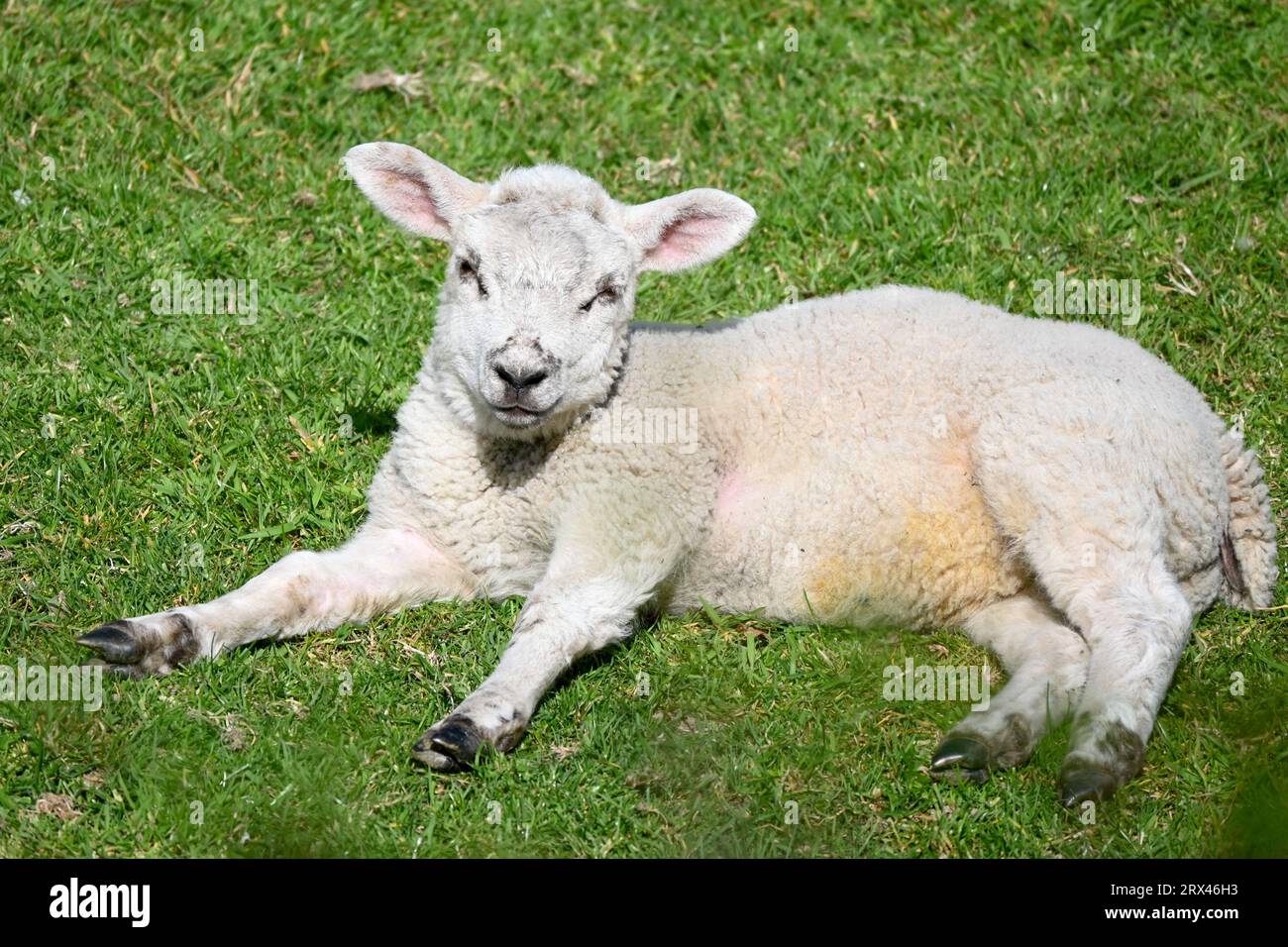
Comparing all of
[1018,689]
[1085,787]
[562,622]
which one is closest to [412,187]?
[562,622]

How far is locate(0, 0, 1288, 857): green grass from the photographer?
492 centimetres

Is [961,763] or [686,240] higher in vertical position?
[686,240]

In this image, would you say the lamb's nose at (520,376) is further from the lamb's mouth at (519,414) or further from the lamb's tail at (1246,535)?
the lamb's tail at (1246,535)

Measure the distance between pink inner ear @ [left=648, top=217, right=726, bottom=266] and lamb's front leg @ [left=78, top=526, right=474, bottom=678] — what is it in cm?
151

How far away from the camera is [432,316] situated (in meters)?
7.66

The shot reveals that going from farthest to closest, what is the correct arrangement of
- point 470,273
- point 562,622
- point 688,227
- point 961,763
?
point 688,227 → point 470,273 → point 562,622 → point 961,763

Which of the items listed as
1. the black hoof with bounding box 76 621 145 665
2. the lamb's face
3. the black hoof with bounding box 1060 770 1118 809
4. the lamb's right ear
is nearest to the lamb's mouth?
the lamb's face

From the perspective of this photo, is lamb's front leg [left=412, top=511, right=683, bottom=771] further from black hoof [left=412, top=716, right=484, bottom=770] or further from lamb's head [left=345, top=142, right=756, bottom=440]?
lamb's head [left=345, top=142, right=756, bottom=440]

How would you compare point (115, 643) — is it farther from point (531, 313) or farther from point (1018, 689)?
point (1018, 689)

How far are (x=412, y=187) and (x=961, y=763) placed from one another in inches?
121

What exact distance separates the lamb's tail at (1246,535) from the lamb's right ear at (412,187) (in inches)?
125

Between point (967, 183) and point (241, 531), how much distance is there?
4473 mm

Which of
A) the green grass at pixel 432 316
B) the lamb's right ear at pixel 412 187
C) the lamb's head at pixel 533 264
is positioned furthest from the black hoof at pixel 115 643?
the lamb's right ear at pixel 412 187

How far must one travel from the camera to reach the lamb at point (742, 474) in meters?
5.55
